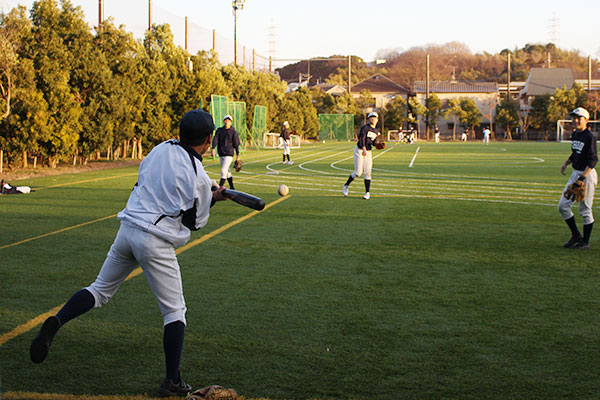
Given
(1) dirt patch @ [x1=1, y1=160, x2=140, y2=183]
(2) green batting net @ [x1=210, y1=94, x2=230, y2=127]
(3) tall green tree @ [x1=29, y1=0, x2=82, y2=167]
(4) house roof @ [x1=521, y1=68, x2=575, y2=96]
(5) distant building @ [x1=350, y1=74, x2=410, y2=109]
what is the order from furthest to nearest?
1. (5) distant building @ [x1=350, y1=74, x2=410, y2=109]
2. (4) house roof @ [x1=521, y1=68, x2=575, y2=96]
3. (2) green batting net @ [x1=210, y1=94, x2=230, y2=127]
4. (3) tall green tree @ [x1=29, y1=0, x2=82, y2=167]
5. (1) dirt patch @ [x1=1, y1=160, x2=140, y2=183]

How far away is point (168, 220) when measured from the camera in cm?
416

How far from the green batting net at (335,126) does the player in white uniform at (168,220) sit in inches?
3063

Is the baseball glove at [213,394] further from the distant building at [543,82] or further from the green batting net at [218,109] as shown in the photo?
the distant building at [543,82]

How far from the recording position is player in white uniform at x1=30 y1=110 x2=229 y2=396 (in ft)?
13.5

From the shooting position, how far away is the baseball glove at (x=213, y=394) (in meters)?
4.03

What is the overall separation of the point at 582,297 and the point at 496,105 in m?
92.9

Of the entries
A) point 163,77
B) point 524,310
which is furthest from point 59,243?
point 163,77

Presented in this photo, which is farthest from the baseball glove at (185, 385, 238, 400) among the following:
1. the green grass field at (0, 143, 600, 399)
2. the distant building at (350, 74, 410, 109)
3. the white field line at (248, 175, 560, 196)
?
the distant building at (350, 74, 410, 109)

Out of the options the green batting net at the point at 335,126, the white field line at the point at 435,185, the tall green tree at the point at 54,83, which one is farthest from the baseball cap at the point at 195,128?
the green batting net at the point at 335,126

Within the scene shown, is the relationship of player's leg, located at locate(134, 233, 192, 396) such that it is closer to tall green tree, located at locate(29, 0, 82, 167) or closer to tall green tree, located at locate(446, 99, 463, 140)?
tall green tree, located at locate(29, 0, 82, 167)

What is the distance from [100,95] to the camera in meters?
27.6

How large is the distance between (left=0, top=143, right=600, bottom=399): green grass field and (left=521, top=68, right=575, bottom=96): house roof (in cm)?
9542

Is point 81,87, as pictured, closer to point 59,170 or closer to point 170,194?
point 59,170

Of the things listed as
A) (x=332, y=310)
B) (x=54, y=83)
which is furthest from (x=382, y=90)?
(x=332, y=310)
